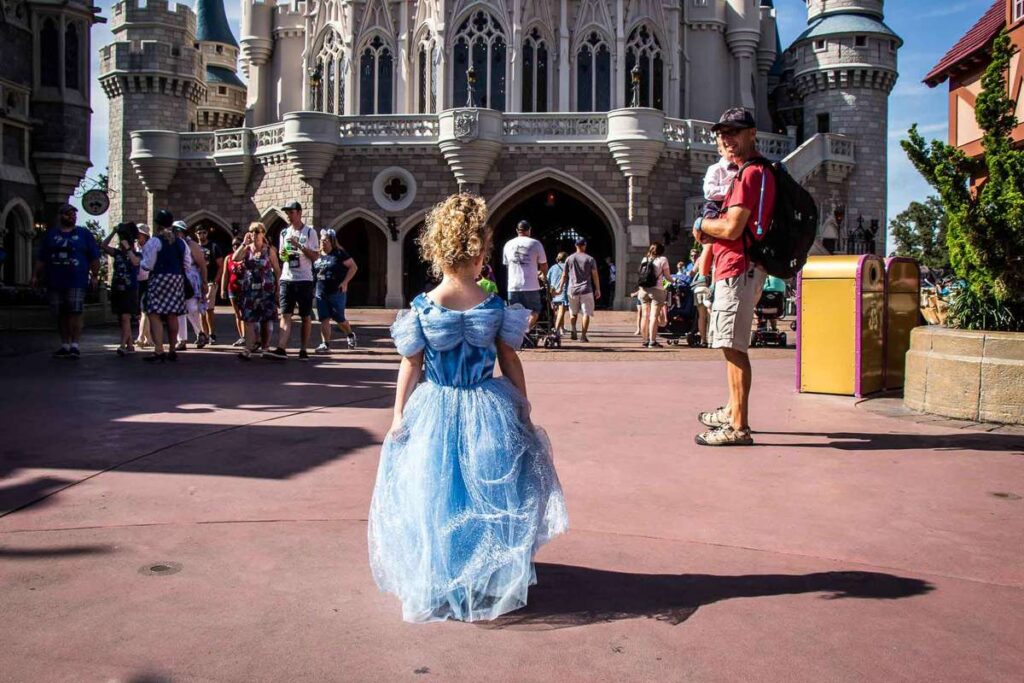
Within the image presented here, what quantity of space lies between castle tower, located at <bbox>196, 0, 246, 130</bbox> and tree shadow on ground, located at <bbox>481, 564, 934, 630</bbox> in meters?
44.5

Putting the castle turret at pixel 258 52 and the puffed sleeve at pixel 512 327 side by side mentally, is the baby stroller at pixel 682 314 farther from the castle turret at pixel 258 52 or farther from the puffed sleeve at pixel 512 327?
the castle turret at pixel 258 52

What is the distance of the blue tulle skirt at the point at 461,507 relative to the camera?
121 inches

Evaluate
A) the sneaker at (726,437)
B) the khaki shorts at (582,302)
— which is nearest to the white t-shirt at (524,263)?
the khaki shorts at (582,302)

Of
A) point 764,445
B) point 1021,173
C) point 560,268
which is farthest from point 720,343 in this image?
point 560,268

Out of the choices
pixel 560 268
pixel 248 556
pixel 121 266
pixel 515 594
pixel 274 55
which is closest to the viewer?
pixel 515 594

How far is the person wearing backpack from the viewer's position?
13984 millimetres

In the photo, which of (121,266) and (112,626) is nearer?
(112,626)

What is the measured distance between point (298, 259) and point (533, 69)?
21.1 metres

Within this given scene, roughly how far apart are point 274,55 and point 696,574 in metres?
34.8

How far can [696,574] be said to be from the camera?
3.52 metres

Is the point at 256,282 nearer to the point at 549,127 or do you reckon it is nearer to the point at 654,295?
the point at 654,295

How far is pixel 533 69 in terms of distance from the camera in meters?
30.6

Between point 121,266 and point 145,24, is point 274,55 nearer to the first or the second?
point 145,24

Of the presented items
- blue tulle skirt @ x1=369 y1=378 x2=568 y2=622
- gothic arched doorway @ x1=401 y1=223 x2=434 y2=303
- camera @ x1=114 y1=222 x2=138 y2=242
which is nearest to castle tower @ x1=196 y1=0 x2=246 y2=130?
gothic arched doorway @ x1=401 y1=223 x2=434 y2=303
